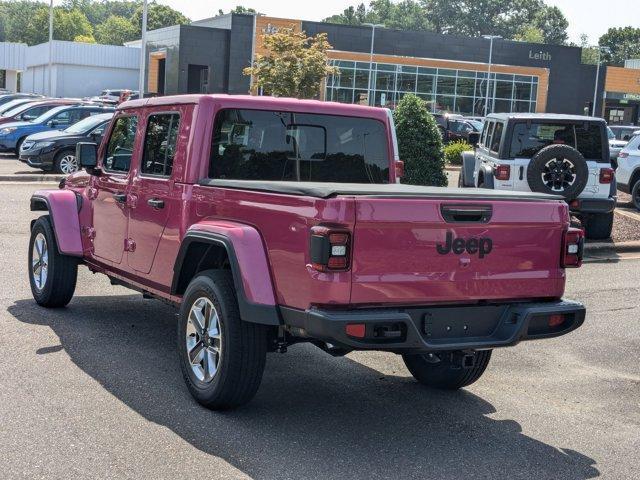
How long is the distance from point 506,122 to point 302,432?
32.5ft

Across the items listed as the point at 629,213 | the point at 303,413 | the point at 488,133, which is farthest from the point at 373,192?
the point at 629,213

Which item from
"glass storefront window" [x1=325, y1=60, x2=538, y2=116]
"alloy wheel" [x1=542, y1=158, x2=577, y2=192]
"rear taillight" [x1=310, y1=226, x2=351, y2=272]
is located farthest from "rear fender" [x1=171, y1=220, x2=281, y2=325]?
"glass storefront window" [x1=325, y1=60, x2=538, y2=116]

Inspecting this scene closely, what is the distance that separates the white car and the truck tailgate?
1401cm

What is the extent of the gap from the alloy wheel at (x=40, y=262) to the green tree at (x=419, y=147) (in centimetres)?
976

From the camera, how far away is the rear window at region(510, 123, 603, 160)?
14.5 m

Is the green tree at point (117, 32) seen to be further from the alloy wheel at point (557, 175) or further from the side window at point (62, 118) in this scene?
the alloy wheel at point (557, 175)

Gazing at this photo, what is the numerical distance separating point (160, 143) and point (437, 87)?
6031 centimetres

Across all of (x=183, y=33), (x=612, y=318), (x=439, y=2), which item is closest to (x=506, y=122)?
(x=612, y=318)

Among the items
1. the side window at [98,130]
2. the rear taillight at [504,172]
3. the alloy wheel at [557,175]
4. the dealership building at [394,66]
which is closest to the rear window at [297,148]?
the alloy wheel at [557,175]

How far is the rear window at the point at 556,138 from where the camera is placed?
14.5 m

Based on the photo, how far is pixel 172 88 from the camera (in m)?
62.1

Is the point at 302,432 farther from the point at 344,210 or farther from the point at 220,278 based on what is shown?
the point at 344,210

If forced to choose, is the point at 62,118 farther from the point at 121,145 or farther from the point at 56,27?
the point at 56,27

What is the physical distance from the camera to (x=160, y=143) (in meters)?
7.06
